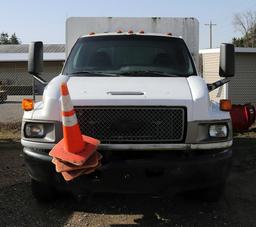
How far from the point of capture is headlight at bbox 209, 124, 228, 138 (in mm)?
5371

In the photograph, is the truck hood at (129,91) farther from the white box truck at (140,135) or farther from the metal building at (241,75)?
the metal building at (241,75)

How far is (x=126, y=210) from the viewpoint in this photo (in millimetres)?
6035

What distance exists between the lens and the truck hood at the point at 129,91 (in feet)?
17.1

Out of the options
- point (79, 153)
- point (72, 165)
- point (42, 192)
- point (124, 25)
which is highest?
point (124, 25)

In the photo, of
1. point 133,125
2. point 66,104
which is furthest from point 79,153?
point 133,125

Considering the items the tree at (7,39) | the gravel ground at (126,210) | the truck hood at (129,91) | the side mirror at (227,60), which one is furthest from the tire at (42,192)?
the tree at (7,39)

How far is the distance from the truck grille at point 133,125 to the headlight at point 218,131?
329 mm

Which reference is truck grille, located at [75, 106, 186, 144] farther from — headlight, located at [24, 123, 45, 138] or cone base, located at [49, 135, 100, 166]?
headlight, located at [24, 123, 45, 138]

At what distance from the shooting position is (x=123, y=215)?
5.84 m

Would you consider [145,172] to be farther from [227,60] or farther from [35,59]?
[35,59]

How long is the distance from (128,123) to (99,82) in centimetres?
75

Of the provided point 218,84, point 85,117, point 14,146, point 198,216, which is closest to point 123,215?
point 198,216

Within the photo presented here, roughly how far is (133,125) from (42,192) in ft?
5.17

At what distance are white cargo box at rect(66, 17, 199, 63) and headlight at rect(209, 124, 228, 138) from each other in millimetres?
3702
